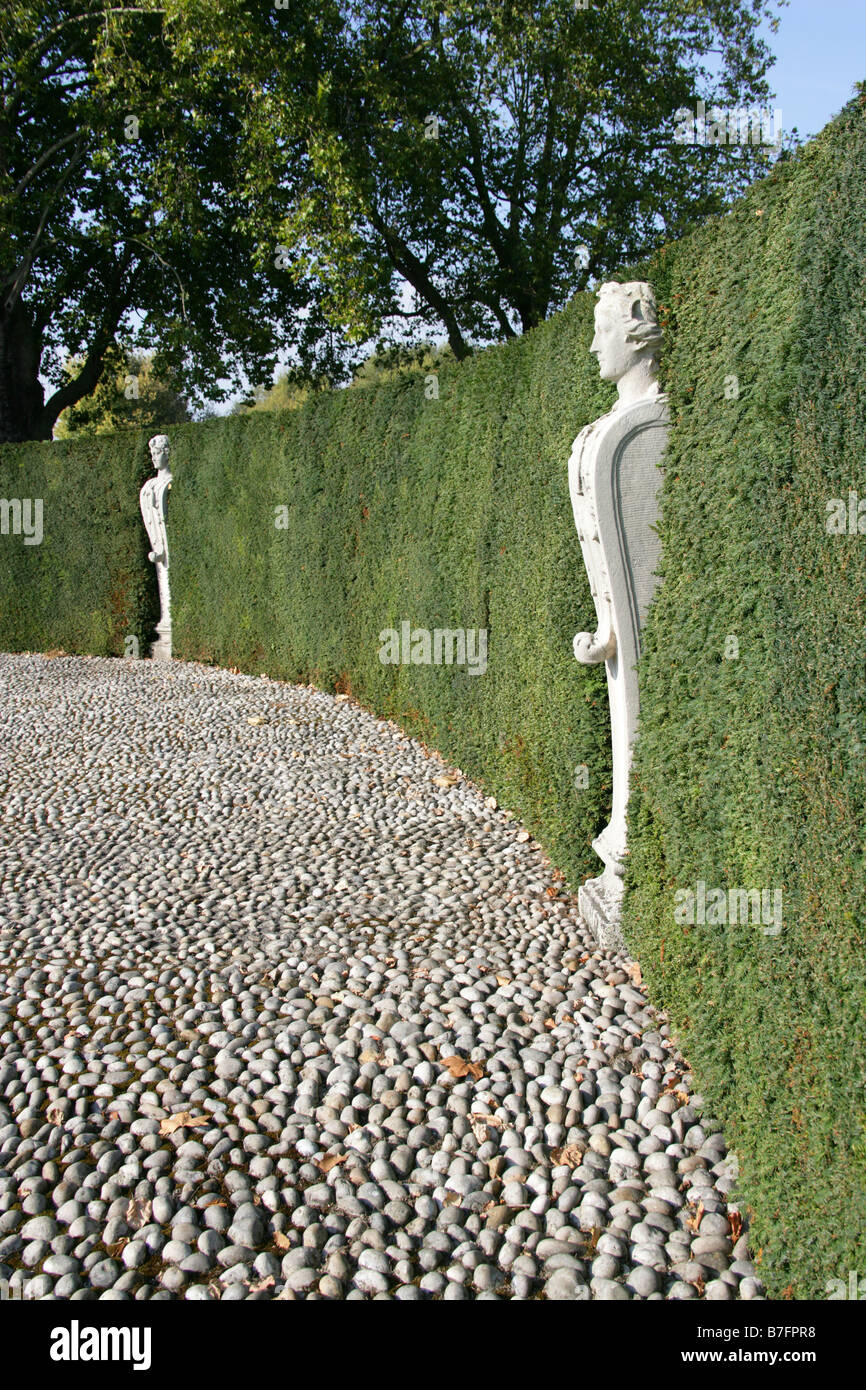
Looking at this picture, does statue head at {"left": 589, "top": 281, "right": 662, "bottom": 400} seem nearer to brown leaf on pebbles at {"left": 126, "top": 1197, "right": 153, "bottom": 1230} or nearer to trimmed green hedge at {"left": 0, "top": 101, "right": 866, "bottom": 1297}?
trimmed green hedge at {"left": 0, "top": 101, "right": 866, "bottom": 1297}

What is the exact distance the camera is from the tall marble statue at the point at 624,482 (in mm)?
4203

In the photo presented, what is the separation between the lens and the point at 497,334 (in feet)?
74.2

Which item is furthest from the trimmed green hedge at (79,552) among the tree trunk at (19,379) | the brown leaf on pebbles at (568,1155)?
the brown leaf on pebbles at (568,1155)

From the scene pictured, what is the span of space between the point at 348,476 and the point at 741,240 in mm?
7220

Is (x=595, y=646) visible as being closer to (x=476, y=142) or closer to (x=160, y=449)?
(x=160, y=449)

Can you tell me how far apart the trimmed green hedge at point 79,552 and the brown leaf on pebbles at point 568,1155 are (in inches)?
500

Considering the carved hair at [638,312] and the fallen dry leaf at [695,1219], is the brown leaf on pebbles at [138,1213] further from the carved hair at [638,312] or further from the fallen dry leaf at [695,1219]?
the carved hair at [638,312]

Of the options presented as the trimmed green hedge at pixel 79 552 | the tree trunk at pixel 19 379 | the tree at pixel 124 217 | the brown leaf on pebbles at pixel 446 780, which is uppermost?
the tree at pixel 124 217

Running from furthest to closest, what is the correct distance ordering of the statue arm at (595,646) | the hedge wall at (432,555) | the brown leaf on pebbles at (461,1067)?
the hedge wall at (432,555), the statue arm at (595,646), the brown leaf on pebbles at (461,1067)

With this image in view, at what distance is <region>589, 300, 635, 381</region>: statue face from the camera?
168 inches

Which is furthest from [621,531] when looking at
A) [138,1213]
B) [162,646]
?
[162,646]

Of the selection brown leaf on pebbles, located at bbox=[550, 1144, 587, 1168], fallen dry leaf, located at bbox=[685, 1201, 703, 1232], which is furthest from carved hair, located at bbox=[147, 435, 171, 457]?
fallen dry leaf, located at bbox=[685, 1201, 703, 1232]

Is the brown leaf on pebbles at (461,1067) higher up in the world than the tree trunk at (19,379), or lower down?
lower down
